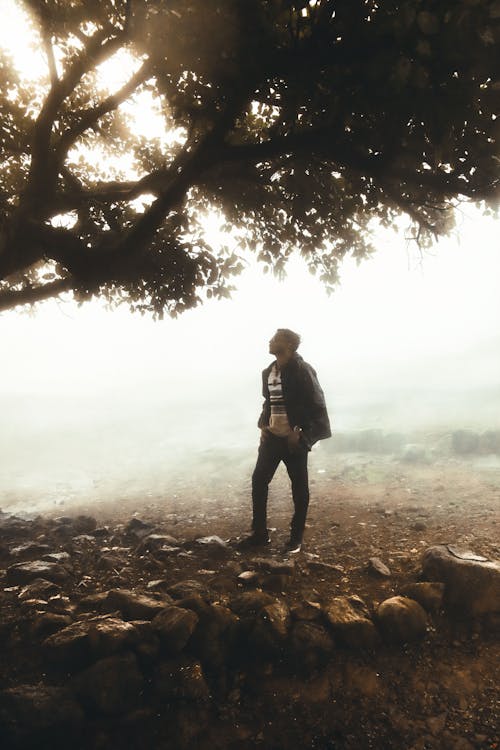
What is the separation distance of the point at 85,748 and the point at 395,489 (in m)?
6.48

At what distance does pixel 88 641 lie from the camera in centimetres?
242

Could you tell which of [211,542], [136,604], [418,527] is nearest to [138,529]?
[211,542]

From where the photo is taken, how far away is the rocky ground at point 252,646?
2000 millimetres

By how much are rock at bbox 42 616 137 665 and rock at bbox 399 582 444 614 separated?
2.04 metres

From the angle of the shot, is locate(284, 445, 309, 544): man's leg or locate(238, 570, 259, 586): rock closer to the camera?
locate(238, 570, 259, 586): rock

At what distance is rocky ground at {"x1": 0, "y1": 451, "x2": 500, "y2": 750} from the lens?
78.7 inches

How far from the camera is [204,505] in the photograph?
280 inches

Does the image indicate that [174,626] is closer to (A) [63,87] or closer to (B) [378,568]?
(B) [378,568]

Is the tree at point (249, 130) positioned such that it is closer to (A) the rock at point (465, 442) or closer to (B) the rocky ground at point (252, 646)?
(B) the rocky ground at point (252, 646)

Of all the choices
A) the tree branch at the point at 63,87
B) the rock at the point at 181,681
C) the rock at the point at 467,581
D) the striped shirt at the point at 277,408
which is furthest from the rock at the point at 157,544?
the tree branch at the point at 63,87

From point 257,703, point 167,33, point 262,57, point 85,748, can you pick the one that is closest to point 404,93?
point 262,57

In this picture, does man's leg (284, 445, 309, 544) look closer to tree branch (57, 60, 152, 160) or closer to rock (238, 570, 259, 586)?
rock (238, 570, 259, 586)

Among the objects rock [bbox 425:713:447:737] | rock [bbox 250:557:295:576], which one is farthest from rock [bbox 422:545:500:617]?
rock [bbox 250:557:295:576]

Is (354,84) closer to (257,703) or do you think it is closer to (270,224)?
(270,224)
